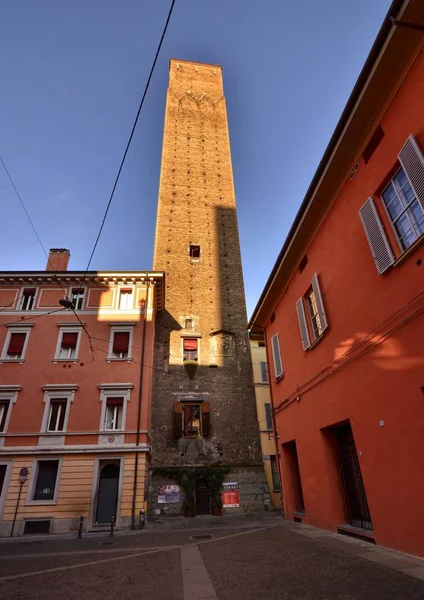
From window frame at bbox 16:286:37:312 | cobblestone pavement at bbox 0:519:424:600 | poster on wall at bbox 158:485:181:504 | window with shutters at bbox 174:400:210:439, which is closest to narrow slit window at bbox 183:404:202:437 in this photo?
window with shutters at bbox 174:400:210:439

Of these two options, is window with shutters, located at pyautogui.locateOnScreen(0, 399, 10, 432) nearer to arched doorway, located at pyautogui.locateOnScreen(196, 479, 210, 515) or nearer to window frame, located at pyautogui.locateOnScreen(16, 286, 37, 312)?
window frame, located at pyautogui.locateOnScreen(16, 286, 37, 312)

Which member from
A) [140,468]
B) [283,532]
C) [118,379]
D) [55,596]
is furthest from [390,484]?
[118,379]

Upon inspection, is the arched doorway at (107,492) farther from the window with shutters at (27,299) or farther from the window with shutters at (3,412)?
the window with shutters at (27,299)

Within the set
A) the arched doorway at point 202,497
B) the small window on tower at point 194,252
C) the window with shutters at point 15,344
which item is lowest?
the arched doorway at point 202,497

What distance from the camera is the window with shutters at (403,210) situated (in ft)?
19.5

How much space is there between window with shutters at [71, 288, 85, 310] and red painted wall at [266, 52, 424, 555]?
13.6 meters

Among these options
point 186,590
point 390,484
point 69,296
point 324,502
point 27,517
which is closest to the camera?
point 186,590

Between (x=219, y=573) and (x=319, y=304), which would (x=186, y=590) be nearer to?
(x=219, y=573)

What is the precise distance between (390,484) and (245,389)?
15785 mm

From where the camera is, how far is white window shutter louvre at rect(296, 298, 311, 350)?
395 inches

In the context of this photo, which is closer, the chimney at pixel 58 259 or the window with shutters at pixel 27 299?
the window with shutters at pixel 27 299

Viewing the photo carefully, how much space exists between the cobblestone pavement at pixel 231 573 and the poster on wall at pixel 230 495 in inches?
402

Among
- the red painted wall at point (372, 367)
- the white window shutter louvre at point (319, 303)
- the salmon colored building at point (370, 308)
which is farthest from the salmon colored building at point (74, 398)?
the white window shutter louvre at point (319, 303)

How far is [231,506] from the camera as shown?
1795 cm
